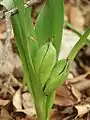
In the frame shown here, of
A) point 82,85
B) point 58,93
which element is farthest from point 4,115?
point 82,85

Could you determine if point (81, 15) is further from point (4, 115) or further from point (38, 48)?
point (38, 48)

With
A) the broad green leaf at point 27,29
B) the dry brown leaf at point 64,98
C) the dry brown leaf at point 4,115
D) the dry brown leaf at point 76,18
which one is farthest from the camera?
the dry brown leaf at point 76,18

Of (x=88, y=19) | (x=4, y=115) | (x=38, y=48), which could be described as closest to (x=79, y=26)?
(x=88, y=19)

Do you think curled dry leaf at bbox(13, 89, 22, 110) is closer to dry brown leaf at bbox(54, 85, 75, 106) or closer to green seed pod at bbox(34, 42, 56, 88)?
dry brown leaf at bbox(54, 85, 75, 106)

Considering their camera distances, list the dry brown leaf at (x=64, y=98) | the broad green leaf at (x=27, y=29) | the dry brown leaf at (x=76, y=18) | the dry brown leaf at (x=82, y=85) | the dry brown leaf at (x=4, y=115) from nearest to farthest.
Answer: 1. the broad green leaf at (x=27, y=29)
2. the dry brown leaf at (x=4, y=115)
3. the dry brown leaf at (x=64, y=98)
4. the dry brown leaf at (x=82, y=85)
5. the dry brown leaf at (x=76, y=18)

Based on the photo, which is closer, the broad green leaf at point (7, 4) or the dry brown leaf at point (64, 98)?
the broad green leaf at point (7, 4)

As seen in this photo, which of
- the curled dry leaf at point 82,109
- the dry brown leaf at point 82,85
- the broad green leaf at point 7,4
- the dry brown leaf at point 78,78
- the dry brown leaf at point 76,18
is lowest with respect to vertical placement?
the curled dry leaf at point 82,109

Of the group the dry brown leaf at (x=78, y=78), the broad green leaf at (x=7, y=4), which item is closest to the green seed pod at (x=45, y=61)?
the broad green leaf at (x=7, y=4)

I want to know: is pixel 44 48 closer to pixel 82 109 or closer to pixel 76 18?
pixel 82 109

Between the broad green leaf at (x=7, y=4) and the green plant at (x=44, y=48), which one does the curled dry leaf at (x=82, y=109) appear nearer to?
the green plant at (x=44, y=48)
